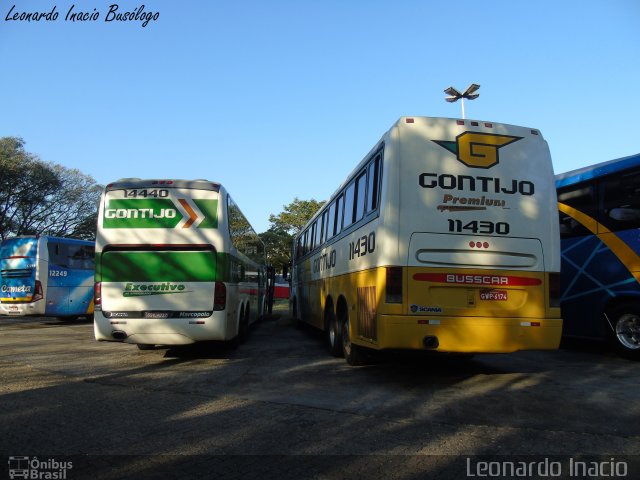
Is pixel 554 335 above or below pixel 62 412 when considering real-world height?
above

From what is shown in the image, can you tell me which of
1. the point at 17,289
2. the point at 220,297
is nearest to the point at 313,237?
the point at 220,297

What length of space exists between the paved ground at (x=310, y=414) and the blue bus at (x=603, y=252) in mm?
833

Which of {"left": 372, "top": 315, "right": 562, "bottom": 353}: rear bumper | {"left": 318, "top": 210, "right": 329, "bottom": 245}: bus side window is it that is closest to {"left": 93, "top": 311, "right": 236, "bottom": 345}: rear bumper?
{"left": 372, "top": 315, "right": 562, "bottom": 353}: rear bumper

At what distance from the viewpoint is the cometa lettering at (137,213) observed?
26.8 ft

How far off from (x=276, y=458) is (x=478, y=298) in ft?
11.2

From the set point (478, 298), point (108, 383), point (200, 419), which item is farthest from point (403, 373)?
point (108, 383)

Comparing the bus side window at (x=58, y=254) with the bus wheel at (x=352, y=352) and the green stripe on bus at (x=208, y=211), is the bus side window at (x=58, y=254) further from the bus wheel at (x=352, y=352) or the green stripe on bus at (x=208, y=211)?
the bus wheel at (x=352, y=352)

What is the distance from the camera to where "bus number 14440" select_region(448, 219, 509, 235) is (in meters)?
6.11

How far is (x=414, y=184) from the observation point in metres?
6.13

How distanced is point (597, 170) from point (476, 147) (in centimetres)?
412

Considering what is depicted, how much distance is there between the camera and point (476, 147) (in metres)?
6.34

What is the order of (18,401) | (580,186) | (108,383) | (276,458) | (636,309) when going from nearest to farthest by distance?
(276,458) → (18,401) → (108,383) → (636,309) → (580,186)

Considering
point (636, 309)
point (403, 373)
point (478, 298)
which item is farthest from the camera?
point (636, 309)

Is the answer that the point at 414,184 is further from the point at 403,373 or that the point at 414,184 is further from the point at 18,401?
the point at 18,401
